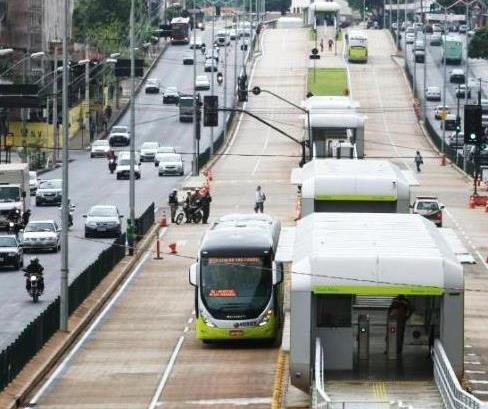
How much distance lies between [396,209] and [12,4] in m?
120

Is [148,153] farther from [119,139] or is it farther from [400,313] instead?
[400,313]

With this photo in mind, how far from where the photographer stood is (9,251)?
70688mm

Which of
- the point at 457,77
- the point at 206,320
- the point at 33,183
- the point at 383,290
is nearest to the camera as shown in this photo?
the point at 383,290

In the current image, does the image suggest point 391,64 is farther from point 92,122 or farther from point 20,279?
point 20,279

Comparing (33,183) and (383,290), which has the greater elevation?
(383,290)

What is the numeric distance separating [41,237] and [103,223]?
5.67m

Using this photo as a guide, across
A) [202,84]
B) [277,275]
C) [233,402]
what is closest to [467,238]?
[277,275]

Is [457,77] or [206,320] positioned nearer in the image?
[206,320]

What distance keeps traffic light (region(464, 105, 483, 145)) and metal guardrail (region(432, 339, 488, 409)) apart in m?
37.2

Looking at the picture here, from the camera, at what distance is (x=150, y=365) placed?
159 ft

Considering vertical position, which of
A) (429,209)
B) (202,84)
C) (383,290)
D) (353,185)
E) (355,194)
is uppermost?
(383,290)

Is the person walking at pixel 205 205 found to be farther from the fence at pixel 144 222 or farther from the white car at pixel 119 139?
the white car at pixel 119 139

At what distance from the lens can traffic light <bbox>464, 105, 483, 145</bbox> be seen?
246ft

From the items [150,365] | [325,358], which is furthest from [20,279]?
[325,358]
